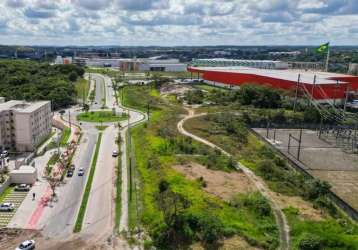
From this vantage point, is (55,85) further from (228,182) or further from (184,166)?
(228,182)

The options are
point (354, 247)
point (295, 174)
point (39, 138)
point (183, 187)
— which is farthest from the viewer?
point (39, 138)

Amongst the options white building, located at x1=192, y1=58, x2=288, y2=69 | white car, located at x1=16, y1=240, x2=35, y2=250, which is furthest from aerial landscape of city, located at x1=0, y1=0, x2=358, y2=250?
white building, located at x1=192, y1=58, x2=288, y2=69

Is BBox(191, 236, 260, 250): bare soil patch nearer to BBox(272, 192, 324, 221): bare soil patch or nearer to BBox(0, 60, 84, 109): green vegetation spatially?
BBox(272, 192, 324, 221): bare soil patch

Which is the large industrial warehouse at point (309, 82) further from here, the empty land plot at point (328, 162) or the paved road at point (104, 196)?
the paved road at point (104, 196)

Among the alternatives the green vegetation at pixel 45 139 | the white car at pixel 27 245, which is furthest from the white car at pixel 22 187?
the green vegetation at pixel 45 139

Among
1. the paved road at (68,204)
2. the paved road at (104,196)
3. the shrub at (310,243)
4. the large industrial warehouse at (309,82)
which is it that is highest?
the large industrial warehouse at (309,82)

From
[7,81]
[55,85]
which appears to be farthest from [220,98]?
[7,81]

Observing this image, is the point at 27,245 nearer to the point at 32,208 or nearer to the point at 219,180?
the point at 32,208
